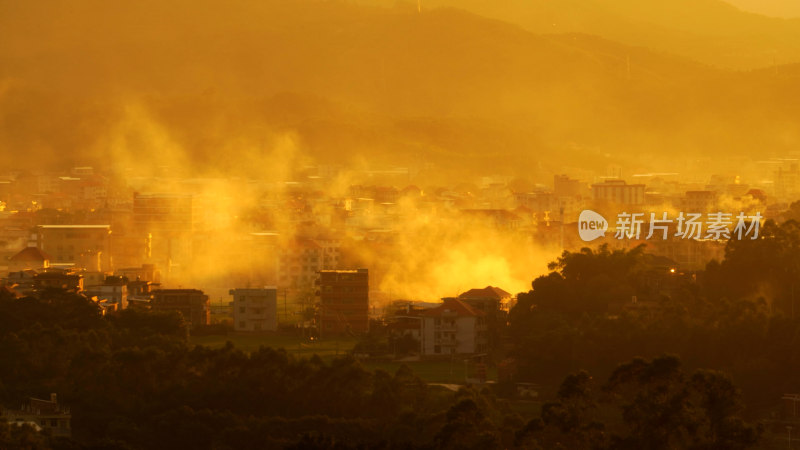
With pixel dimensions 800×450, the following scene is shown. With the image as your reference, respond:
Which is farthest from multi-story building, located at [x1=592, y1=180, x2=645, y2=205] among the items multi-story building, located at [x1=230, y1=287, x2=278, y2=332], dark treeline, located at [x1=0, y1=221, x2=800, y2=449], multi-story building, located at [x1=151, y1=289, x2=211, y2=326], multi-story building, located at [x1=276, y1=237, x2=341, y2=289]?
dark treeline, located at [x1=0, y1=221, x2=800, y2=449]

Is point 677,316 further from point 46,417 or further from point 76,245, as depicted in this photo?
point 76,245

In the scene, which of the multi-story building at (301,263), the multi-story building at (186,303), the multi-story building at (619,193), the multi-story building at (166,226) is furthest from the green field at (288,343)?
the multi-story building at (619,193)

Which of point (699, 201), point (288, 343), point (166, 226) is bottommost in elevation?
point (288, 343)

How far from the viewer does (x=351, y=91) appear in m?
86.1

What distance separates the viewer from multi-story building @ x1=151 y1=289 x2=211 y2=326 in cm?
2408

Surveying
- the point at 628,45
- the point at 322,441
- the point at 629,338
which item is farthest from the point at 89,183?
the point at 628,45

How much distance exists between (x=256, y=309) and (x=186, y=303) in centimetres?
99

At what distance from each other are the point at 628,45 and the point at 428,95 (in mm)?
14645

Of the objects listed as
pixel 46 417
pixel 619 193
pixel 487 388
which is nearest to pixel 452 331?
pixel 487 388

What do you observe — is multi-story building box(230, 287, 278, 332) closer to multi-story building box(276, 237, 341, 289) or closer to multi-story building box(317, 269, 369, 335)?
multi-story building box(317, 269, 369, 335)

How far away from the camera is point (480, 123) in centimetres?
6994

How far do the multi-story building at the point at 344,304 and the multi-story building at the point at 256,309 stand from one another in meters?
0.78

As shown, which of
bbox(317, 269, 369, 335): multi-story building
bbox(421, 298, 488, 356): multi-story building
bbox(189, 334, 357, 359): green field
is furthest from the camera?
bbox(317, 269, 369, 335): multi-story building

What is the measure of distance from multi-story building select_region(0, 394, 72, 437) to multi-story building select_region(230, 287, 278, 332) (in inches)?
348
